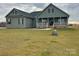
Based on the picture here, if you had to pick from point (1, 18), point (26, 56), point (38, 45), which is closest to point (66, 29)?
point (38, 45)

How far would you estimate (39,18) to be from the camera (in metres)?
3.08

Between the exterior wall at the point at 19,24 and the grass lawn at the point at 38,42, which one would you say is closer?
the grass lawn at the point at 38,42

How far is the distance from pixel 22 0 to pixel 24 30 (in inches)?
19.3

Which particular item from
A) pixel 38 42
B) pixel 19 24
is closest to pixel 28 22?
pixel 19 24

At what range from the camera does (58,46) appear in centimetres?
299

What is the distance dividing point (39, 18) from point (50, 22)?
193mm

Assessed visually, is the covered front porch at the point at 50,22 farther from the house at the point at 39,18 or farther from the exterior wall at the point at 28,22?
the exterior wall at the point at 28,22

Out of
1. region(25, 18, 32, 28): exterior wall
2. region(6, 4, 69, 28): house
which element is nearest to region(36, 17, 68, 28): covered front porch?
region(6, 4, 69, 28): house

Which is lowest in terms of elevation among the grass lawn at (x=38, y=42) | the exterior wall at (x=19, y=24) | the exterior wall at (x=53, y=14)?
the grass lawn at (x=38, y=42)

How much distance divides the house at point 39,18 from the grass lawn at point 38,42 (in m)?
0.10

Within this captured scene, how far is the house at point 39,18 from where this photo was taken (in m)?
3.01

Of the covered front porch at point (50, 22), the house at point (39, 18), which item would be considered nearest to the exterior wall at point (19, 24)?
the house at point (39, 18)

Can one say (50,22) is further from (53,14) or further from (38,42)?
(38,42)

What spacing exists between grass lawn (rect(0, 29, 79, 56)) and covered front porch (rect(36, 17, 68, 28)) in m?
0.10
